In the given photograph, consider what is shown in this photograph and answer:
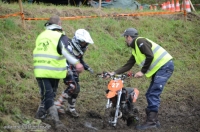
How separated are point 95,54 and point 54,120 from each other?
19.0ft

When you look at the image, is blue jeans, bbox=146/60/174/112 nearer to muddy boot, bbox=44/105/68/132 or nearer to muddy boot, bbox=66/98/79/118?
muddy boot, bbox=66/98/79/118

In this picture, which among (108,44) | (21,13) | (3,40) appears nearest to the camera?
(3,40)

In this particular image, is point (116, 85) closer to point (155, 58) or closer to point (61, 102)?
point (155, 58)

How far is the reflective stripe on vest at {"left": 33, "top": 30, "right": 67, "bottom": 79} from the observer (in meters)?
8.53

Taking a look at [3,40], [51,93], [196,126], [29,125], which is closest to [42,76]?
[51,93]

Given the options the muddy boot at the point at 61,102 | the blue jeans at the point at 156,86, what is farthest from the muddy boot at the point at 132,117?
the muddy boot at the point at 61,102

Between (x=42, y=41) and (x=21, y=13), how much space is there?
583 centimetres

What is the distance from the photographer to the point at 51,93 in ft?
28.8

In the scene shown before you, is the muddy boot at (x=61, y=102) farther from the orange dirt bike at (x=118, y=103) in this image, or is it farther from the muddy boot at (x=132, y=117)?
the muddy boot at (x=132, y=117)

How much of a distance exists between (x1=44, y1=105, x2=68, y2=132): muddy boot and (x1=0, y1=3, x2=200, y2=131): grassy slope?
399 mm

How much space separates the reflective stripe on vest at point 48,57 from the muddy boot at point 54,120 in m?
0.73

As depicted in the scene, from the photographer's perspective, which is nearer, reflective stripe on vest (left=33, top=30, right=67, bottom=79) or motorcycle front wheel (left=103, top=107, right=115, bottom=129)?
reflective stripe on vest (left=33, top=30, right=67, bottom=79)

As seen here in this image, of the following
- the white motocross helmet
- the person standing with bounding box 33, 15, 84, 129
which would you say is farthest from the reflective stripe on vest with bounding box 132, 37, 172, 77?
the person standing with bounding box 33, 15, 84, 129

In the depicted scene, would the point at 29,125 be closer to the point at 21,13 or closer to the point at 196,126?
the point at 196,126
